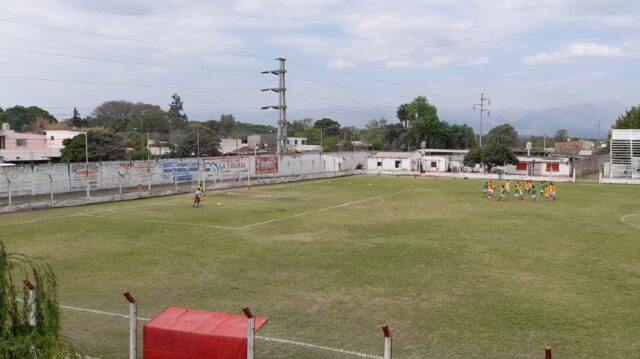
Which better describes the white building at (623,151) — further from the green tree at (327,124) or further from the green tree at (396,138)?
the green tree at (327,124)

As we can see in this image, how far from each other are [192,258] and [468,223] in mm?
14071

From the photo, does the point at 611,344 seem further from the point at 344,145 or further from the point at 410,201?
the point at 344,145

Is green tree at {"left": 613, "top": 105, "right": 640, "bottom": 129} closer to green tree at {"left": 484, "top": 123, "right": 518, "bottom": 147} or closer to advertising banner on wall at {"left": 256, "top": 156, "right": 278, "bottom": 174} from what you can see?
green tree at {"left": 484, "top": 123, "right": 518, "bottom": 147}

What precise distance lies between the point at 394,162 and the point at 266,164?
2028 cm

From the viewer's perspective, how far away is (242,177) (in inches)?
2040

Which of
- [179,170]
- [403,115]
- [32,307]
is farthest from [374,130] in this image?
[32,307]

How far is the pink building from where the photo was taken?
52.9m

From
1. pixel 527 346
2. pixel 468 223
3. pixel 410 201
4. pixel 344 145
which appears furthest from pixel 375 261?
pixel 344 145

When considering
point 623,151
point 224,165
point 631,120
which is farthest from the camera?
point 631,120

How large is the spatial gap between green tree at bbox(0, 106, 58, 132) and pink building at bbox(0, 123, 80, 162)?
3347 centimetres

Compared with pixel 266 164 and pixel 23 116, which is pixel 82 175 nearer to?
pixel 266 164

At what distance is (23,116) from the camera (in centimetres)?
10475

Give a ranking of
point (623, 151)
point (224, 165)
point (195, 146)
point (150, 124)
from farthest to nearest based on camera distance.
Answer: point (150, 124), point (195, 146), point (623, 151), point (224, 165)

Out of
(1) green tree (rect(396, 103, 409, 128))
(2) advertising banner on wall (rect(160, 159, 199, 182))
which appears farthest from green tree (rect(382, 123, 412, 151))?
(2) advertising banner on wall (rect(160, 159, 199, 182))
